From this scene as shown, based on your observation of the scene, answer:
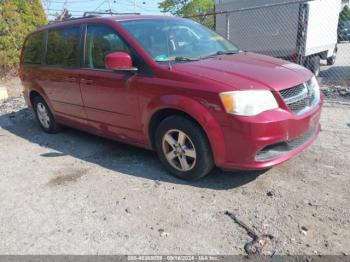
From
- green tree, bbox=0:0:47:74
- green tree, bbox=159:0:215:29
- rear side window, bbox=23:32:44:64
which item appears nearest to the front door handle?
rear side window, bbox=23:32:44:64

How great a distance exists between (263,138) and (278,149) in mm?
333

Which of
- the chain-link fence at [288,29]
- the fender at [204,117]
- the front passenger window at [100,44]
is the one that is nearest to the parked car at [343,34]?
the chain-link fence at [288,29]

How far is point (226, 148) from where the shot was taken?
3.45 m

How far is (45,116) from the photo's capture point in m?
6.21

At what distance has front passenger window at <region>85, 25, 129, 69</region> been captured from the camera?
4270mm

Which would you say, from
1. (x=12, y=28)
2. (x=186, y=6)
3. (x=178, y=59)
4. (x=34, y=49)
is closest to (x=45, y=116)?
(x=34, y=49)

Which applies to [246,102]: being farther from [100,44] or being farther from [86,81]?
[86,81]

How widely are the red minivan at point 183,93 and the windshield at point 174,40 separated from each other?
0.01m

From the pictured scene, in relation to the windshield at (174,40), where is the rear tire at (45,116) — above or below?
below

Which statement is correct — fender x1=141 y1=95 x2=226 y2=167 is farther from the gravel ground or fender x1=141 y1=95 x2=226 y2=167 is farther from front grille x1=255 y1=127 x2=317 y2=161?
the gravel ground

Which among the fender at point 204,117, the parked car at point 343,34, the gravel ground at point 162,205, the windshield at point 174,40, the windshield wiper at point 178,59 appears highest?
the windshield at point 174,40

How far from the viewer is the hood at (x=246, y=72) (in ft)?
11.1

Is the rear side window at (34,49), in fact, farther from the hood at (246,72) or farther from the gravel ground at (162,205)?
the hood at (246,72)

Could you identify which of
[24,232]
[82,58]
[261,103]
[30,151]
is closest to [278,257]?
[261,103]
